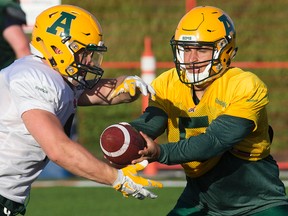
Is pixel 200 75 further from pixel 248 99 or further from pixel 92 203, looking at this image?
pixel 92 203

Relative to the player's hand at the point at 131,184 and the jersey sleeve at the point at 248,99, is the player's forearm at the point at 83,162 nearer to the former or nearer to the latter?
the player's hand at the point at 131,184

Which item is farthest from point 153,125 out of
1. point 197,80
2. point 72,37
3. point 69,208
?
point 69,208

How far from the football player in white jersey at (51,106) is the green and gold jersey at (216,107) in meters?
0.22

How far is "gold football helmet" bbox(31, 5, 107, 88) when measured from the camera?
17.5 ft

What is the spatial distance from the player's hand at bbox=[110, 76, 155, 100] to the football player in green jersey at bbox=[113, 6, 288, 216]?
0.15 meters

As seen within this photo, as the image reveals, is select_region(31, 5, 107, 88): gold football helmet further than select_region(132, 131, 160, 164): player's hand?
Yes

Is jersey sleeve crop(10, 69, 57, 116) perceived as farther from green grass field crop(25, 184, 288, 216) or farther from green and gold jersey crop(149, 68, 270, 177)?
green grass field crop(25, 184, 288, 216)

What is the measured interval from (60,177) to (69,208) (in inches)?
88.8

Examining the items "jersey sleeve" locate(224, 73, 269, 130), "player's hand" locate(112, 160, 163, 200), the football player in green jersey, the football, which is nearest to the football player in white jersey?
"player's hand" locate(112, 160, 163, 200)

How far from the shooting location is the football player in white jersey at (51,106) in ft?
15.9

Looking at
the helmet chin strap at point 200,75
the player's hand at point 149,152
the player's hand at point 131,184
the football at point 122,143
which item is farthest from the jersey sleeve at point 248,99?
the player's hand at point 131,184

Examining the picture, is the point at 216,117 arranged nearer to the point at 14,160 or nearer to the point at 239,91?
the point at 239,91

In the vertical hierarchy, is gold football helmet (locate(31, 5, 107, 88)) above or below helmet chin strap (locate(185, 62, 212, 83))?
above

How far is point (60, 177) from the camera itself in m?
10.7
